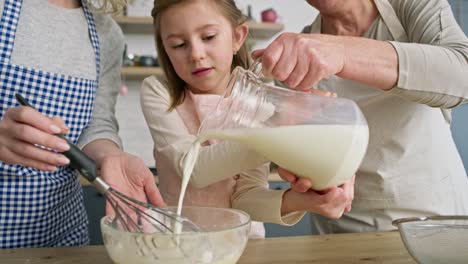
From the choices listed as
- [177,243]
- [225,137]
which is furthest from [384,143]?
[177,243]

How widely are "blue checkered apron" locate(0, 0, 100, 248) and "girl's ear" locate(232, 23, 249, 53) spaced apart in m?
0.40

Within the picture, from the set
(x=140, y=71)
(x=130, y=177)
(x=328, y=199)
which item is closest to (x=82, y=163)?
(x=130, y=177)

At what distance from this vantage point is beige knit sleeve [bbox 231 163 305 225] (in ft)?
3.41

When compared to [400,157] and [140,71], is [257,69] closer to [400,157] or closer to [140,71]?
[400,157]

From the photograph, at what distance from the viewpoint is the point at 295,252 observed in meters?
0.89

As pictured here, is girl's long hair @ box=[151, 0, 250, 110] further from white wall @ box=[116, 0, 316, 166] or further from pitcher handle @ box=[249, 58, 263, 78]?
white wall @ box=[116, 0, 316, 166]

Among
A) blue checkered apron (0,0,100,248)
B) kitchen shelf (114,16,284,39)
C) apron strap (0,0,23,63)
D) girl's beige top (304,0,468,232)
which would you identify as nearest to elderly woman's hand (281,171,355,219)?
Result: girl's beige top (304,0,468,232)

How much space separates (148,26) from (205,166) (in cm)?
208

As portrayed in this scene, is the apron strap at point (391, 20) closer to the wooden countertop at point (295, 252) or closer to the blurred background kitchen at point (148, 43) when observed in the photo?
the wooden countertop at point (295, 252)

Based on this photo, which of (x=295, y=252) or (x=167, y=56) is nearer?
(x=295, y=252)

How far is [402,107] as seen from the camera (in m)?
1.18

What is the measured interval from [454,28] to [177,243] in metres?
0.75

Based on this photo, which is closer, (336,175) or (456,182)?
(336,175)

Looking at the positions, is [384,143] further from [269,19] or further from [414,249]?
[269,19]
